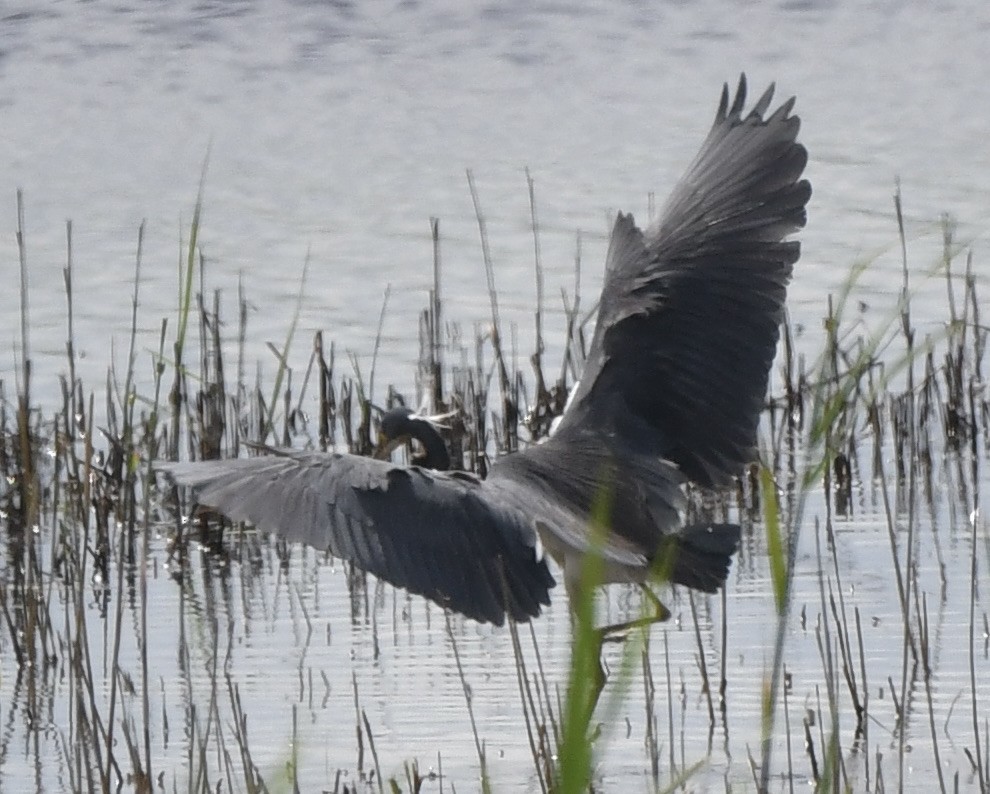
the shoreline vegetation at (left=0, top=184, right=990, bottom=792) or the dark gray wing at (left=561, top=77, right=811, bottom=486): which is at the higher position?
the dark gray wing at (left=561, top=77, right=811, bottom=486)

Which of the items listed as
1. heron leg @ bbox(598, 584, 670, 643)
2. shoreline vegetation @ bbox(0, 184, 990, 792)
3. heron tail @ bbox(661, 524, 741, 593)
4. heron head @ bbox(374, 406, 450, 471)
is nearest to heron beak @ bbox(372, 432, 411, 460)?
heron head @ bbox(374, 406, 450, 471)

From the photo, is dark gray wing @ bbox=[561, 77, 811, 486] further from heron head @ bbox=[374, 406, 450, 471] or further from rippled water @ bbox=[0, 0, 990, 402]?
rippled water @ bbox=[0, 0, 990, 402]

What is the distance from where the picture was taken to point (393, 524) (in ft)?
12.7

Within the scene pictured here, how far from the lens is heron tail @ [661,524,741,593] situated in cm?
420

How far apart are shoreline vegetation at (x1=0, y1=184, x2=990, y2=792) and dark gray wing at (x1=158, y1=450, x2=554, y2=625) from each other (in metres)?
0.17

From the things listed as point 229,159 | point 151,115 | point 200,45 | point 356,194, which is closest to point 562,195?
point 356,194

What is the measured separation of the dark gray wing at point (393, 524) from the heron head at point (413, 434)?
3.92 ft

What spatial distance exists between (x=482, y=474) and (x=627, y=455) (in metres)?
1.99

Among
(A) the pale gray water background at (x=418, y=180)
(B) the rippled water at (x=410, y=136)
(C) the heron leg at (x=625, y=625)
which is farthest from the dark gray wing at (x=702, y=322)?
(B) the rippled water at (x=410, y=136)

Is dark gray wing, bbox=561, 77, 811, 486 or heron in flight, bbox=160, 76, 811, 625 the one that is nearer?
heron in flight, bbox=160, 76, 811, 625

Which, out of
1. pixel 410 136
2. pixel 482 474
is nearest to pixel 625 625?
pixel 482 474

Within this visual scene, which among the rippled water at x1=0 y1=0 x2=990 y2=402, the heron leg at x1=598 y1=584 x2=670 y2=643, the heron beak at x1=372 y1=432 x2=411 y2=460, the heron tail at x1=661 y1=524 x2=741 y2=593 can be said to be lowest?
the heron leg at x1=598 y1=584 x2=670 y2=643

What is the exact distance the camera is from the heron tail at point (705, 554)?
165 inches

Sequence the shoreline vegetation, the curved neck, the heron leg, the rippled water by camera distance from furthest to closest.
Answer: the rippled water → the curved neck → the heron leg → the shoreline vegetation
